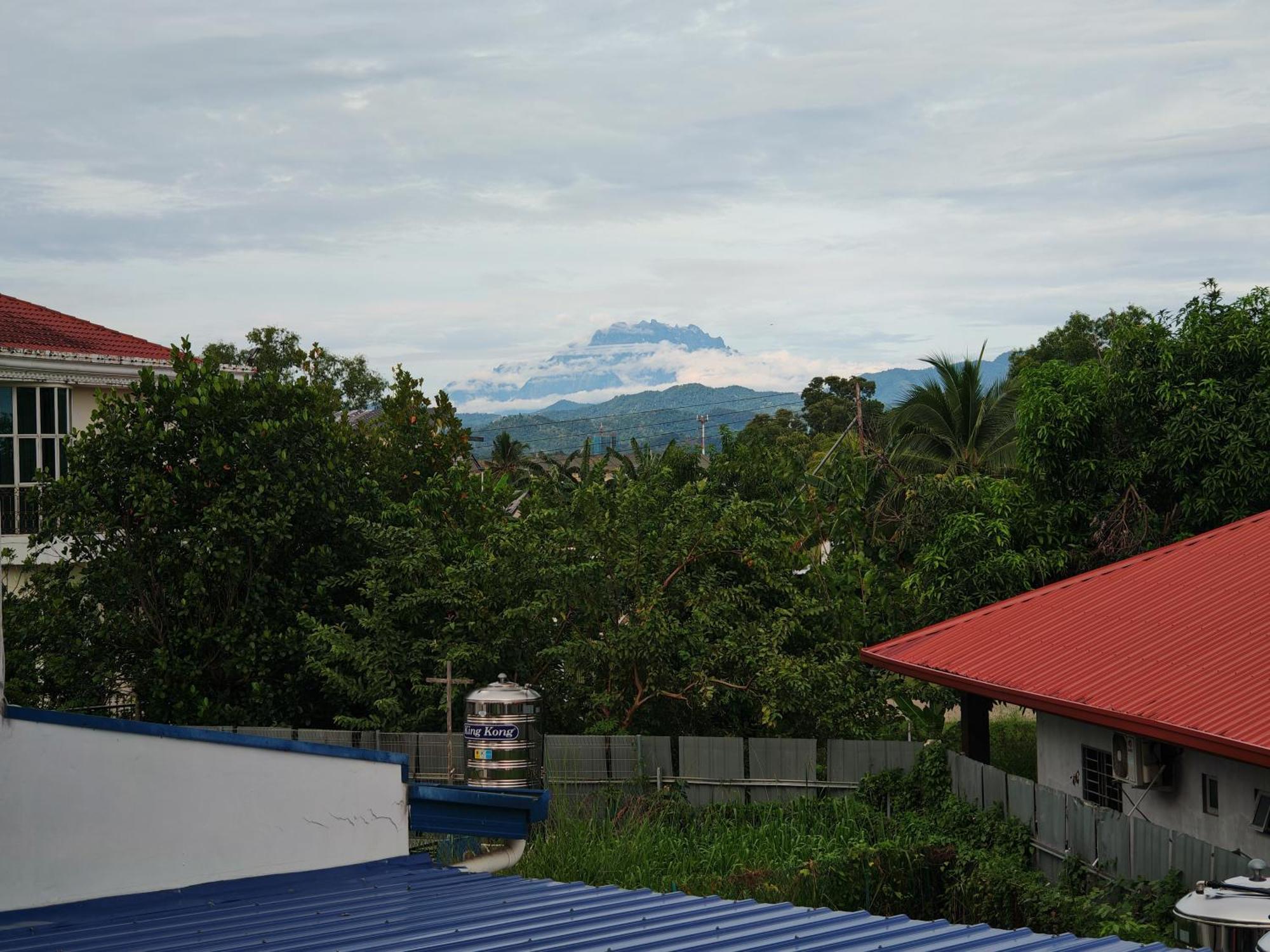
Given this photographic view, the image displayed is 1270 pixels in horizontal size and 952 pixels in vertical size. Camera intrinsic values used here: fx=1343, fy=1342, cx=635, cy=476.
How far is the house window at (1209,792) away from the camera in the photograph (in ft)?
45.1

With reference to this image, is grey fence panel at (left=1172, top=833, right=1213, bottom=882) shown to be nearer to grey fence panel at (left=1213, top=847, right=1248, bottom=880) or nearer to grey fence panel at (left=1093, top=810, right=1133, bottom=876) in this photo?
grey fence panel at (left=1213, top=847, right=1248, bottom=880)

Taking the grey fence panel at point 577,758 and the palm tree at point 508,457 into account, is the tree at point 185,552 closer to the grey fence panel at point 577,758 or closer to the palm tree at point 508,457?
the grey fence panel at point 577,758

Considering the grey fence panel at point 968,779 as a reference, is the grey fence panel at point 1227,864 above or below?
above

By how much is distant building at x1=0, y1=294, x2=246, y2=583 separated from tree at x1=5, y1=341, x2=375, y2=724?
0.85 meters

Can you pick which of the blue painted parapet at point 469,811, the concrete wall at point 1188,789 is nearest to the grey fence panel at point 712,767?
the concrete wall at point 1188,789

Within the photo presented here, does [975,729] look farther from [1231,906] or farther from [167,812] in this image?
[167,812]

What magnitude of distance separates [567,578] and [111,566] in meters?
7.39

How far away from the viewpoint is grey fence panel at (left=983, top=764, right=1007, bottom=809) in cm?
1694

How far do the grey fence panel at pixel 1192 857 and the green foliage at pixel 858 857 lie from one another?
193 mm

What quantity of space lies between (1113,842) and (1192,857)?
1425mm

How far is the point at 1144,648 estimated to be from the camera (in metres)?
15.5

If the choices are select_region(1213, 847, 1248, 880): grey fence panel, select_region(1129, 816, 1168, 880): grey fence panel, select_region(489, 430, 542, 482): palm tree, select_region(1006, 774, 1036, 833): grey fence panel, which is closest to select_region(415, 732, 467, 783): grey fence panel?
select_region(1006, 774, 1036, 833): grey fence panel

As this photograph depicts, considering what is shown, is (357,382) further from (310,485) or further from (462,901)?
(462,901)

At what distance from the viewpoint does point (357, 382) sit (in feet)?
255
